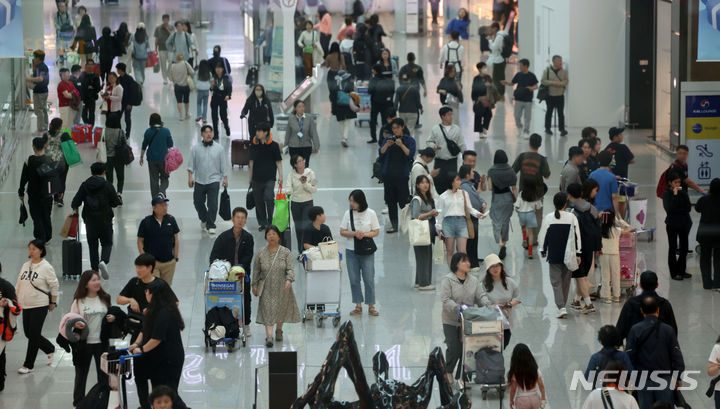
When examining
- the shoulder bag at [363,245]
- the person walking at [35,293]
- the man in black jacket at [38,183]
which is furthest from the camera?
the man in black jacket at [38,183]

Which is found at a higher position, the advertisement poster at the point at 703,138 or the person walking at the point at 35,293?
the advertisement poster at the point at 703,138

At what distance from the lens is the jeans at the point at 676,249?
14078 mm

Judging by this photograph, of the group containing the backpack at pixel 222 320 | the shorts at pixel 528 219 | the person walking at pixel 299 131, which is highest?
the person walking at pixel 299 131

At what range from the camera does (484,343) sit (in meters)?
10.7

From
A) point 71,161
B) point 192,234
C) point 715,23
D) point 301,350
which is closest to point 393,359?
point 301,350

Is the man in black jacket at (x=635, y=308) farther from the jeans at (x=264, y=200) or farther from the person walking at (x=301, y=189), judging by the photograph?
the jeans at (x=264, y=200)

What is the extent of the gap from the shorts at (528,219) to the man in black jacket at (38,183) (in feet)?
19.7

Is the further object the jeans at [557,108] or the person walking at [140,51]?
the person walking at [140,51]

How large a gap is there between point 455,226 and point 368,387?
507 cm

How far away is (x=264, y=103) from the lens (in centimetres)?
2009

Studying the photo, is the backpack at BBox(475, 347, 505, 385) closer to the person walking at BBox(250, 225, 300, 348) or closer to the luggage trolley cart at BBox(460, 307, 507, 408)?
the luggage trolley cart at BBox(460, 307, 507, 408)

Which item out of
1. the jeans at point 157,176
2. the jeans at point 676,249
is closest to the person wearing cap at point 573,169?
the jeans at point 676,249

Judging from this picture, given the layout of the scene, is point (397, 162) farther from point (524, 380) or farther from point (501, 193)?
point (524, 380)

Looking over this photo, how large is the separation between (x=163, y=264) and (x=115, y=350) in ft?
10.1
